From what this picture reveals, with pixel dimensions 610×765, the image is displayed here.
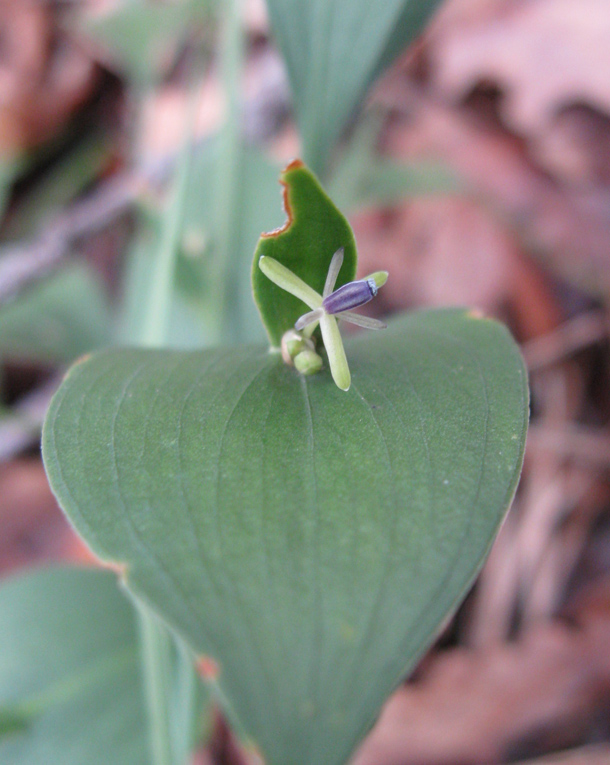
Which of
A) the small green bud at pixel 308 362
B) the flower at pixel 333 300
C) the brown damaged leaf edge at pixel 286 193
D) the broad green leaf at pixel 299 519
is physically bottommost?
the broad green leaf at pixel 299 519

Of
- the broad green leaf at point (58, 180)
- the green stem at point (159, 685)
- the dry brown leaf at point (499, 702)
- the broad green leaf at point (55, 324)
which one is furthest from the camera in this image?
the broad green leaf at point (58, 180)

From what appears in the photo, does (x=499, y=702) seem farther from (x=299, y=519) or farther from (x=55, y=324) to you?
(x=55, y=324)

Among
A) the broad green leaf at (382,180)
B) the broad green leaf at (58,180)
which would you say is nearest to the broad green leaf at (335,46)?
the broad green leaf at (382,180)

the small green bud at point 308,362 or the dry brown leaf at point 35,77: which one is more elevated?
the dry brown leaf at point 35,77

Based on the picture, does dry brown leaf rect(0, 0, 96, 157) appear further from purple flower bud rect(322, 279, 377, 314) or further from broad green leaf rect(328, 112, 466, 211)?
purple flower bud rect(322, 279, 377, 314)

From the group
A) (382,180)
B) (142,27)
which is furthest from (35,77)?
(382,180)

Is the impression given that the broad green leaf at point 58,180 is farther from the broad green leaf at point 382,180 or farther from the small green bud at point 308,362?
the small green bud at point 308,362

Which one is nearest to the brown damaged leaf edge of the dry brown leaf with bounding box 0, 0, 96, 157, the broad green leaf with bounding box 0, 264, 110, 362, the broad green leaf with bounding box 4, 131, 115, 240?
the broad green leaf with bounding box 0, 264, 110, 362

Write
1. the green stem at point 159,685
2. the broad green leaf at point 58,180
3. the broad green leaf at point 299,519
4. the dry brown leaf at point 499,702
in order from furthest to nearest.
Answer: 1. the broad green leaf at point 58,180
2. the dry brown leaf at point 499,702
3. the green stem at point 159,685
4. the broad green leaf at point 299,519
